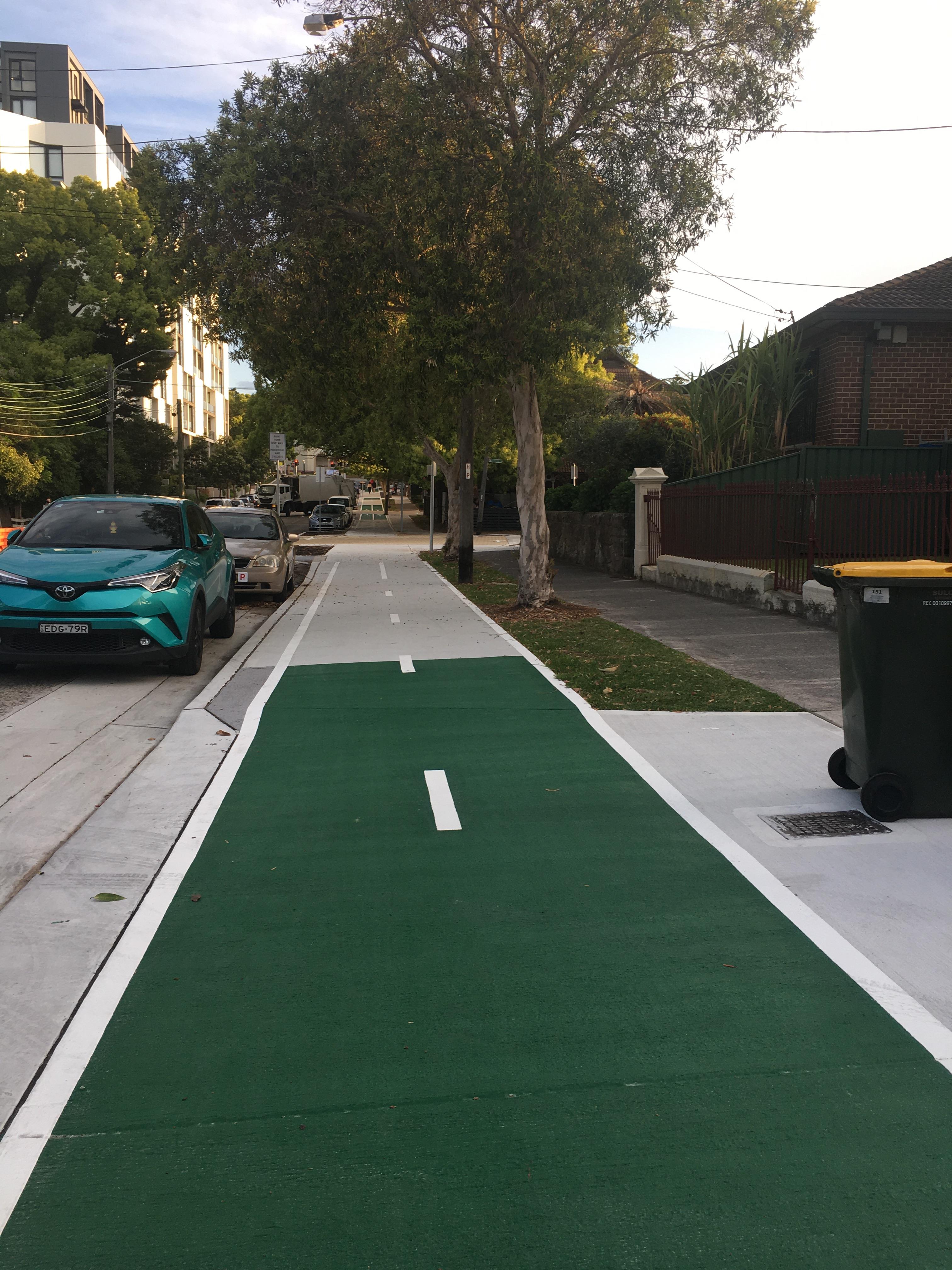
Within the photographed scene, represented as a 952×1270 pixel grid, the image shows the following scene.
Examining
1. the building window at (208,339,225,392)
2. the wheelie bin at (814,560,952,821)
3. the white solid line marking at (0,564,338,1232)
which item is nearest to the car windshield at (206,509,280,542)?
the white solid line marking at (0,564,338,1232)

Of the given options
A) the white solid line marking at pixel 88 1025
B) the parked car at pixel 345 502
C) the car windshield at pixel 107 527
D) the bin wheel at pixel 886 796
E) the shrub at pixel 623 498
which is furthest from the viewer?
the parked car at pixel 345 502

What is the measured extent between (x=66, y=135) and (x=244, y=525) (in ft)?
198

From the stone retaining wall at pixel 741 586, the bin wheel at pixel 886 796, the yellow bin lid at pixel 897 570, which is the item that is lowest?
the bin wheel at pixel 886 796

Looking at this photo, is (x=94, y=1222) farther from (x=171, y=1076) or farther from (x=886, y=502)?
(x=886, y=502)

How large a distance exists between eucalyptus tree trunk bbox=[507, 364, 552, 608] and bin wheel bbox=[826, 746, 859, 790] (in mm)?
10669

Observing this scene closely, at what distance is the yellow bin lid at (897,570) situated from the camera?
571cm

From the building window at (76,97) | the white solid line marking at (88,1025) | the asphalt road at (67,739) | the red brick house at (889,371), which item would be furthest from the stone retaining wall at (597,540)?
the building window at (76,97)

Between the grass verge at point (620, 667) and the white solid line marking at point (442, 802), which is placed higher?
the grass verge at point (620, 667)

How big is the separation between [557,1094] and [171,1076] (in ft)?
3.87

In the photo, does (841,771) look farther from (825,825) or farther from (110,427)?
(110,427)

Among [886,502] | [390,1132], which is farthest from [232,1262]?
[886,502]

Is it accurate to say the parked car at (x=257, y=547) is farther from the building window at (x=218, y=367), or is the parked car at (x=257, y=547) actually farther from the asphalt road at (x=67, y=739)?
the building window at (x=218, y=367)

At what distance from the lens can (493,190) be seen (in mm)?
14797

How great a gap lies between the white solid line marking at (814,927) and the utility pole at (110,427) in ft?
148
